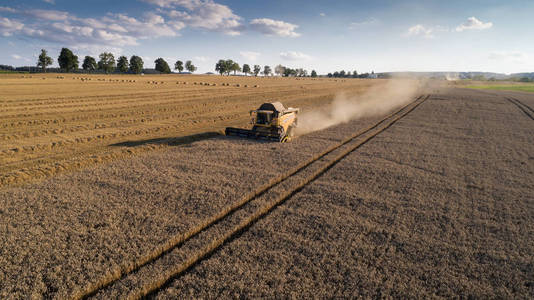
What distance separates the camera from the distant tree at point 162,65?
142 meters

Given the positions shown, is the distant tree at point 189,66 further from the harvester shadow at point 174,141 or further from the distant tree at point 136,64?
the harvester shadow at point 174,141

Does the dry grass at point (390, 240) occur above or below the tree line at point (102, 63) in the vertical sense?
below

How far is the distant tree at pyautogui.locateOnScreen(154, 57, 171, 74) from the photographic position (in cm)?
14238

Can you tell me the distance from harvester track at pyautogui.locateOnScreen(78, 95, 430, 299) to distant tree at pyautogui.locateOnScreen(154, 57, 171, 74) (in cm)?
14886

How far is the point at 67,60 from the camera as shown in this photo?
11400 centimetres

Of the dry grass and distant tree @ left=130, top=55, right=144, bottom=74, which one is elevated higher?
distant tree @ left=130, top=55, right=144, bottom=74

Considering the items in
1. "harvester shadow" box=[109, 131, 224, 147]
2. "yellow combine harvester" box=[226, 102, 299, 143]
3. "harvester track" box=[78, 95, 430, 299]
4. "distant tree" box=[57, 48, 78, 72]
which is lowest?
"harvester track" box=[78, 95, 430, 299]

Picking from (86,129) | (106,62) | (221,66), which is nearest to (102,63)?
(106,62)

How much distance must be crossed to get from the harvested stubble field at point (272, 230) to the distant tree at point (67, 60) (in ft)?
431

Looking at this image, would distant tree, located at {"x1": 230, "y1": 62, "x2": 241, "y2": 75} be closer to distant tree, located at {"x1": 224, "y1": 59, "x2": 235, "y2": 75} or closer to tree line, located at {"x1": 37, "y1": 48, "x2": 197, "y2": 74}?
distant tree, located at {"x1": 224, "y1": 59, "x2": 235, "y2": 75}

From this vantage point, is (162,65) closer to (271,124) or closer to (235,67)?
(235,67)

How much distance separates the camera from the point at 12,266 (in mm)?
6648

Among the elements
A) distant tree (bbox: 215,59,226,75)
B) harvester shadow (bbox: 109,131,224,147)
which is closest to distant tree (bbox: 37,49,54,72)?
distant tree (bbox: 215,59,226,75)

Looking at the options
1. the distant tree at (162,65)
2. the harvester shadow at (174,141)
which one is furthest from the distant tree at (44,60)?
the harvester shadow at (174,141)
